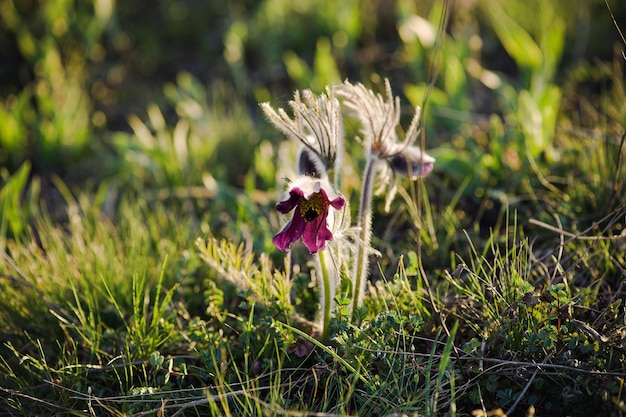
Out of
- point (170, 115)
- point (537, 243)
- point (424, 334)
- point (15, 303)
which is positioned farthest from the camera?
point (170, 115)

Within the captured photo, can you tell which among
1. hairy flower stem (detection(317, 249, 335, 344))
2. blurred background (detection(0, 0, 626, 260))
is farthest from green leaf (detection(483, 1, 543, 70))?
hairy flower stem (detection(317, 249, 335, 344))

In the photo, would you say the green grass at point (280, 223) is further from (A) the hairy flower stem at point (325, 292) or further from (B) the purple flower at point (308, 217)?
(B) the purple flower at point (308, 217)

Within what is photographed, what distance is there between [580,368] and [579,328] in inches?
4.1

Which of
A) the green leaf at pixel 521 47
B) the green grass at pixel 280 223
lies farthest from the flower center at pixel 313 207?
the green leaf at pixel 521 47

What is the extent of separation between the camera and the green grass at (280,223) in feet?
5.20

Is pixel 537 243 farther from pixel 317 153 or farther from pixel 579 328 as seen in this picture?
pixel 317 153

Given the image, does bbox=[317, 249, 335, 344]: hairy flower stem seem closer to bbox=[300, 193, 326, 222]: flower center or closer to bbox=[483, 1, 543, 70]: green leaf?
bbox=[300, 193, 326, 222]: flower center

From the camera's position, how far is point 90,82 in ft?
12.7

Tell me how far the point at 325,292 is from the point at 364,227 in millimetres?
198

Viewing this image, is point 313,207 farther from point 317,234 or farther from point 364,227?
point 364,227

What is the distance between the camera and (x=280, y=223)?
2197 millimetres

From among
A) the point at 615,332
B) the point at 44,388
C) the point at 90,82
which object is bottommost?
the point at 44,388

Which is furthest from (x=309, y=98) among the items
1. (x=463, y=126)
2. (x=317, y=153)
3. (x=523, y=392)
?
(x=463, y=126)

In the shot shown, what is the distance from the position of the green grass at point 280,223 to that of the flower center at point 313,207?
0.29 metres
